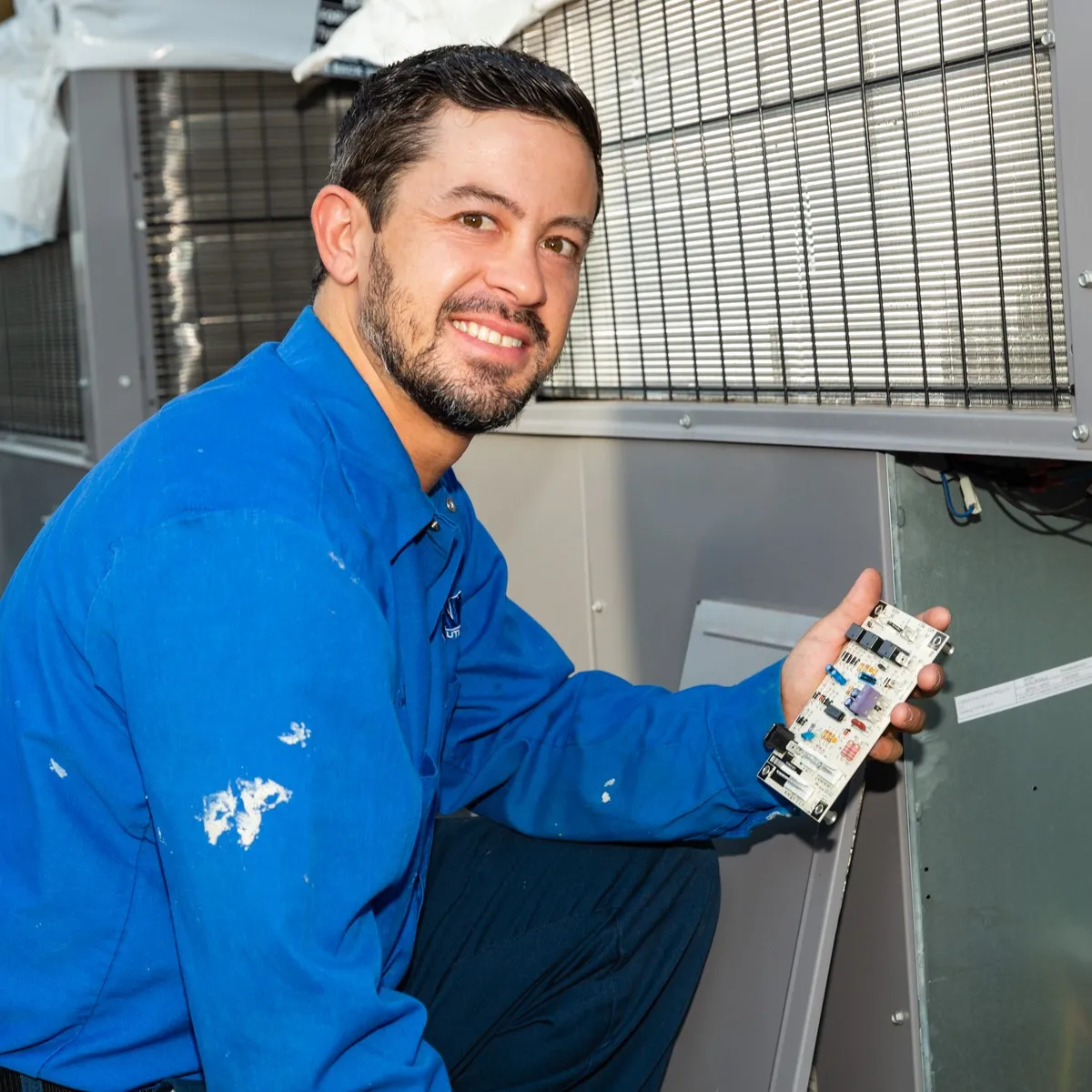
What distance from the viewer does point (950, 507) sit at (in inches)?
63.1

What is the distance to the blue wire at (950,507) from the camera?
5.24ft

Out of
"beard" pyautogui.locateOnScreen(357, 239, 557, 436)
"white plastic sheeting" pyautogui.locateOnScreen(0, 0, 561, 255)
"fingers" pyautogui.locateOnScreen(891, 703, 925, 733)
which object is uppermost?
"white plastic sheeting" pyautogui.locateOnScreen(0, 0, 561, 255)

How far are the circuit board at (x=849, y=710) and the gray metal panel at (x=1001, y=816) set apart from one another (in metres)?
0.14

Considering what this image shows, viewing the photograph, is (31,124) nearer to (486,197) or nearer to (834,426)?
(486,197)

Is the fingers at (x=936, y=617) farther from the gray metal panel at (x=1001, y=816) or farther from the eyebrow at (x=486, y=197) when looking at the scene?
the eyebrow at (x=486, y=197)

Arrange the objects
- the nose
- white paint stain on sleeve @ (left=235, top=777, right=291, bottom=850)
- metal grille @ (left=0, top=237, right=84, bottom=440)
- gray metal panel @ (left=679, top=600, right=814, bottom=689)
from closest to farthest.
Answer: white paint stain on sleeve @ (left=235, top=777, right=291, bottom=850), the nose, gray metal panel @ (left=679, top=600, right=814, bottom=689), metal grille @ (left=0, top=237, right=84, bottom=440)

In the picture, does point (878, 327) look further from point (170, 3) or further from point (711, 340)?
point (170, 3)

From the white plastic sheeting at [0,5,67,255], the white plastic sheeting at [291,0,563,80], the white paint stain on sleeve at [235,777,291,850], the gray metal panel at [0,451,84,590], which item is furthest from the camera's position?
the gray metal panel at [0,451,84,590]

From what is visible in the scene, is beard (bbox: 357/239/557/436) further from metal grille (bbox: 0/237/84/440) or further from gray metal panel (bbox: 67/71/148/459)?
metal grille (bbox: 0/237/84/440)

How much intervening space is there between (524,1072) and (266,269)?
203 cm

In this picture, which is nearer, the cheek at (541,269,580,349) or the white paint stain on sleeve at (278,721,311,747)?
the white paint stain on sleeve at (278,721,311,747)

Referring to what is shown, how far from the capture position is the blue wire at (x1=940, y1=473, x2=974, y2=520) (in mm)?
1599

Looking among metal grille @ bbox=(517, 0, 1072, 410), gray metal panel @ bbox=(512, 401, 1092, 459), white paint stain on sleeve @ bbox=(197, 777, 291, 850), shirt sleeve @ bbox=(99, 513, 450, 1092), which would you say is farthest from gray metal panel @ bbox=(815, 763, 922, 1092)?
white paint stain on sleeve @ bbox=(197, 777, 291, 850)

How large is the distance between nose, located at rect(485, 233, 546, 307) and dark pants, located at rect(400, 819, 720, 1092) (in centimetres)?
69
